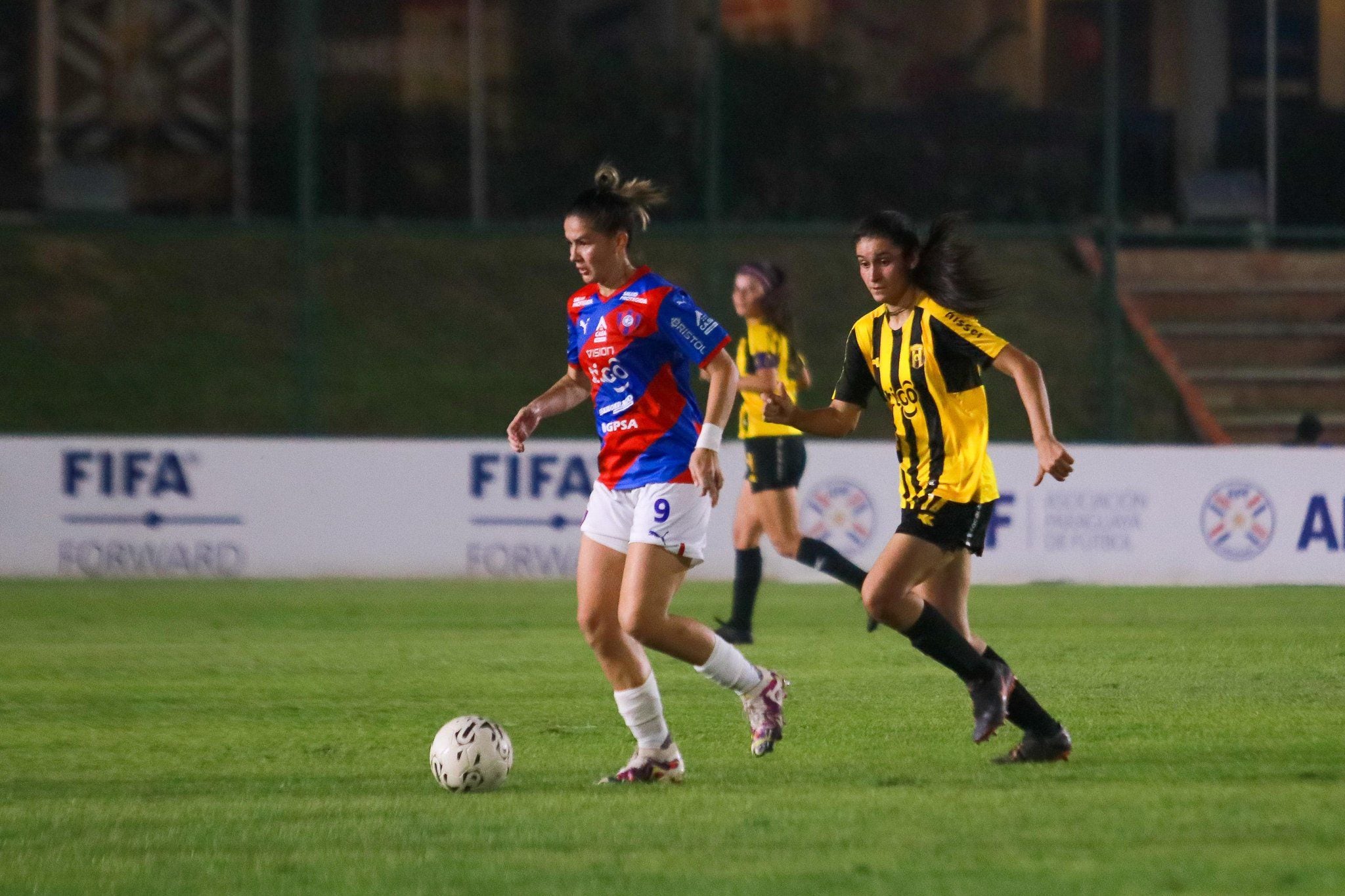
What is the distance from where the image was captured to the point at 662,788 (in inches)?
241

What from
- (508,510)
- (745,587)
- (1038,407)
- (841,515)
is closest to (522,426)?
(1038,407)

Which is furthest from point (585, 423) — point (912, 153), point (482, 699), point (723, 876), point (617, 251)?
point (723, 876)

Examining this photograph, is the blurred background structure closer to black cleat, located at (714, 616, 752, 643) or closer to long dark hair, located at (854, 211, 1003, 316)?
black cleat, located at (714, 616, 752, 643)

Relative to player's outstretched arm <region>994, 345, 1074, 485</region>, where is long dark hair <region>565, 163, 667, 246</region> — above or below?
above

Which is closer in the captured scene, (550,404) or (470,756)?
(470,756)

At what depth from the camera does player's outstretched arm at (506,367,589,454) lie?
662cm

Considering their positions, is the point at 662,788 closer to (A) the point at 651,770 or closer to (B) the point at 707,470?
(A) the point at 651,770

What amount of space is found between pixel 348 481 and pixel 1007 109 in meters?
14.1

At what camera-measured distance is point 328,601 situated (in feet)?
45.1

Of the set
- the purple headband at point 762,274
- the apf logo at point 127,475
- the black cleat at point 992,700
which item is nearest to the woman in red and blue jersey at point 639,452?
the black cleat at point 992,700

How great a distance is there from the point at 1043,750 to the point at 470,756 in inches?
75.7

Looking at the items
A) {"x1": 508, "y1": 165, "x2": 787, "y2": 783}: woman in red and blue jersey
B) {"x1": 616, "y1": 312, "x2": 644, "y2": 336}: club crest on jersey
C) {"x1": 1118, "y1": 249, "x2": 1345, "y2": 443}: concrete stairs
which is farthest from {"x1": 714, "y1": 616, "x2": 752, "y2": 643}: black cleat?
{"x1": 1118, "y1": 249, "x2": 1345, "y2": 443}: concrete stairs

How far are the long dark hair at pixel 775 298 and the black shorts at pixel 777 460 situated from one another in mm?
451

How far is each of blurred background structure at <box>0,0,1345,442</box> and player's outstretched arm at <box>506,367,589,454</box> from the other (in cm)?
1137
